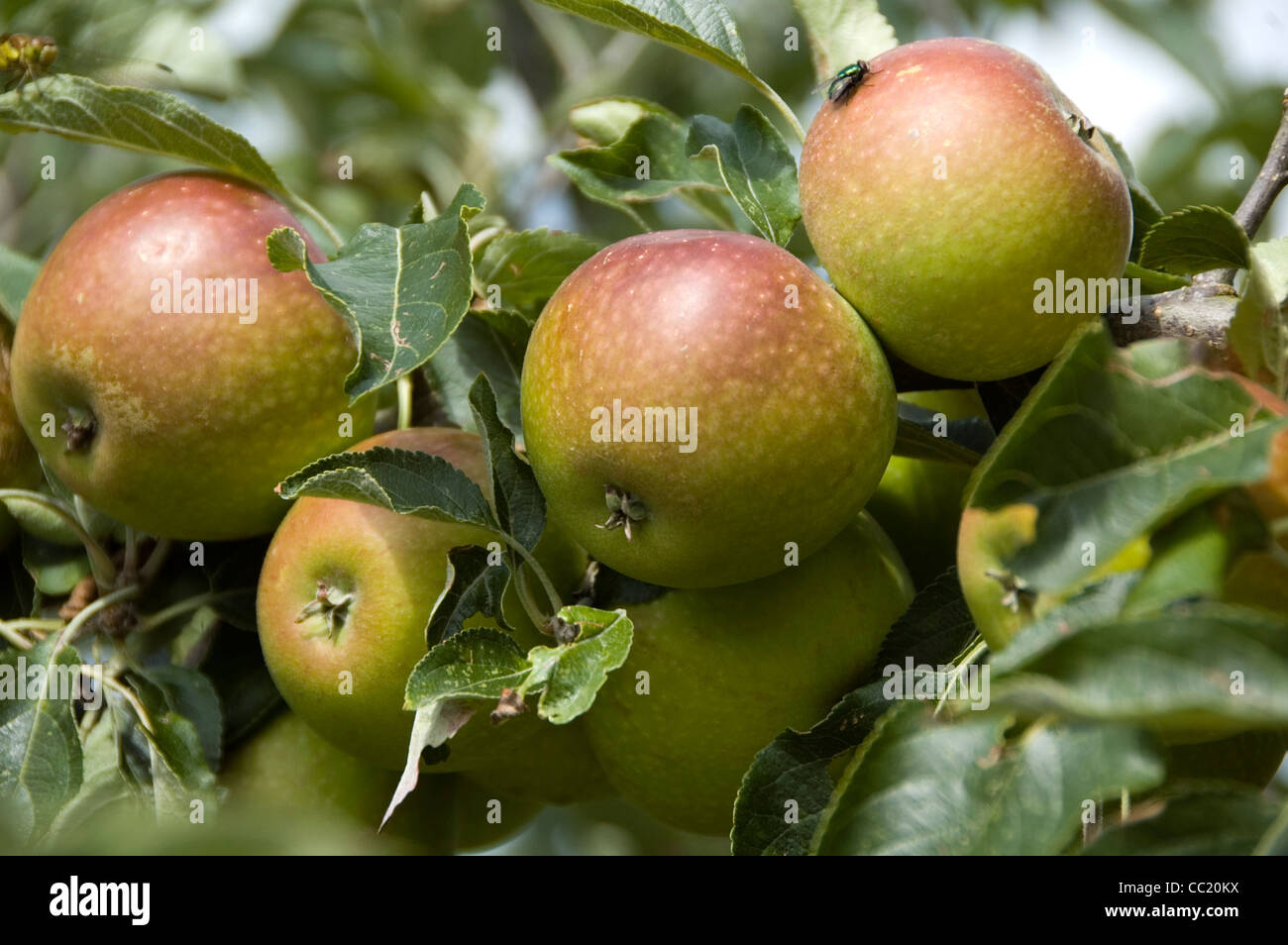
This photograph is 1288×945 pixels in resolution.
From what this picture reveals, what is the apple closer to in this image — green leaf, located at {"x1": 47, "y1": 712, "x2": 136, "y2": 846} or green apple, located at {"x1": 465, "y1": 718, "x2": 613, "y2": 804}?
green apple, located at {"x1": 465, "y1": 718, "x2": 613, "y2": 804}

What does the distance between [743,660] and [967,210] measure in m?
0.43

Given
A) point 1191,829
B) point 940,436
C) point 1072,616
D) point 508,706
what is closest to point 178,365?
point 508,706

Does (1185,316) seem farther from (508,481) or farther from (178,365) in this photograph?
(178,365)

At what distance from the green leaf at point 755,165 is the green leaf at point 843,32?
120 mm

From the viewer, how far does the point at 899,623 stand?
1.10 metres

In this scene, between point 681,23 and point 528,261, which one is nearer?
point 681,23

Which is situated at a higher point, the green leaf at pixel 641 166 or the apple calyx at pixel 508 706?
the green leaf at pixel 641 166

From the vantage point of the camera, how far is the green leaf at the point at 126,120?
122 cm

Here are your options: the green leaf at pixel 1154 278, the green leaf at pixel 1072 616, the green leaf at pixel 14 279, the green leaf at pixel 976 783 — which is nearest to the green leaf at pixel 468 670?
the green leaf at pixel 976 783

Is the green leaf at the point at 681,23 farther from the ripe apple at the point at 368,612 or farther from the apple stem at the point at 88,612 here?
the apple stem at the point at 88,612

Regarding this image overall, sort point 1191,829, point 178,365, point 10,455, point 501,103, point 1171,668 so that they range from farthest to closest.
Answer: point 501,103 → point 10,455 → point 178,365 → point 1191,829 → point 1171,668

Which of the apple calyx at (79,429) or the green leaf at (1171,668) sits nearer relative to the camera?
the green leaf at (1171,668)

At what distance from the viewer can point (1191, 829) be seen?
2.61 feet
